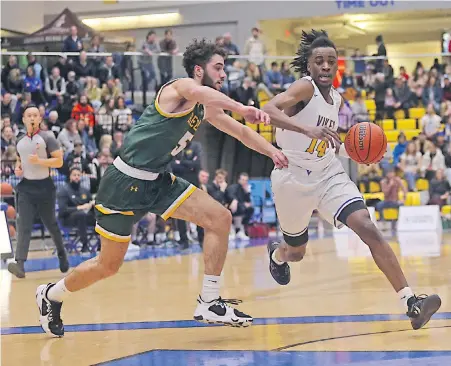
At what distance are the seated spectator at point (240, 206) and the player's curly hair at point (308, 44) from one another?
853 cm

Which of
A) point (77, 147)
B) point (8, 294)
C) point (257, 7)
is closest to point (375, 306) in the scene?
point (8, 294)

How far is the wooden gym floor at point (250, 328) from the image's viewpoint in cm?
490

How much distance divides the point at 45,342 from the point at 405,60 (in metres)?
18.8

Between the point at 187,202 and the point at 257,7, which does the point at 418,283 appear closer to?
the point at 187,202

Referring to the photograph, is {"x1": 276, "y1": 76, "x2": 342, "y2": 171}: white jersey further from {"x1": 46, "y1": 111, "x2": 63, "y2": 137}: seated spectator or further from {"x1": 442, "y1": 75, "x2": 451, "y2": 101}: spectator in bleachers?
{"x1": 442, "y1": 75, "x2": 451, "y2": 101}: spectator in bleachers

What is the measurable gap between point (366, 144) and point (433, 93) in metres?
15.4

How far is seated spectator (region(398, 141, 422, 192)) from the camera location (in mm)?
18031

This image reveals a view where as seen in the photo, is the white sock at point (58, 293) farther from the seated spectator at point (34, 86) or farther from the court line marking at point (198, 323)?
the seated spectator at point (34, 86)

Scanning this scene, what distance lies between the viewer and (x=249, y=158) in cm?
1903

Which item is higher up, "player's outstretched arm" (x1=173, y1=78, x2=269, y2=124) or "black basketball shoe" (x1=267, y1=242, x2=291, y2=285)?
"player's outstretched arm" (x1=173, y1=78, x2=269, y2=124)

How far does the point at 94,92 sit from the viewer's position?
1714cm

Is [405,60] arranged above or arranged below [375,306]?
above

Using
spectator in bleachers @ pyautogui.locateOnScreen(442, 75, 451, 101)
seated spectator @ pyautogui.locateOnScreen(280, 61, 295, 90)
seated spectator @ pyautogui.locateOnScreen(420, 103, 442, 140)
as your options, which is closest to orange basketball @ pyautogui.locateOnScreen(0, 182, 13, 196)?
seated spectator @ pyautogui.locateOnScreen(280, 61, 295, 90)


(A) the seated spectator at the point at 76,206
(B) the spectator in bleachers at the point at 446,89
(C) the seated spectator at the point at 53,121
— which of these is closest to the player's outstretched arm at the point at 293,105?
(A) the seated spectator at the point at 76,206
